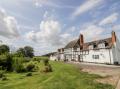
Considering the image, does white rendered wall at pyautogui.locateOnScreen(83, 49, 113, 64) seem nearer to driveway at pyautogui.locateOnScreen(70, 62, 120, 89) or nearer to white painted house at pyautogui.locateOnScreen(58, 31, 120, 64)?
white painted house at pyautogui.locateOnScreen(58, 31, 120, 64)

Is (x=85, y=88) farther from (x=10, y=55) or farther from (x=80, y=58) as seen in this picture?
(x=80, y=58)

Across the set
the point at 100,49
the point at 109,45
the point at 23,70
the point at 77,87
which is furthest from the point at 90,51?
the point at 77,87

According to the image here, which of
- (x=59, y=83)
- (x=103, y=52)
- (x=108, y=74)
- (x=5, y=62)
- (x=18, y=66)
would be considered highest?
(x=103, y=52)

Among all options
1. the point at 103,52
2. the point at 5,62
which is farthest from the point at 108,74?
the point at 5,62

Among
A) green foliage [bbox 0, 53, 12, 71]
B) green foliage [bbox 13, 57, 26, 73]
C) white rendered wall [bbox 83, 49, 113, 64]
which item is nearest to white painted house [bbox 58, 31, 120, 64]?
white rendered wall [bbox 83, 49, 113, 64]

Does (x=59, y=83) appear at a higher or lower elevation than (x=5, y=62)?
lower

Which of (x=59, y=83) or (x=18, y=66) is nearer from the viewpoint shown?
(x=59, y=83)

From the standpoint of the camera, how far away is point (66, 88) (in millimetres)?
12930

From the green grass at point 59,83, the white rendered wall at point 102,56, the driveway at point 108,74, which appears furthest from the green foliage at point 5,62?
the white rendered wall at point 102,56

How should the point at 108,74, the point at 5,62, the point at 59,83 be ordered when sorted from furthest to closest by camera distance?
the point at 5,62
the point at 108,74
the point at 59,83

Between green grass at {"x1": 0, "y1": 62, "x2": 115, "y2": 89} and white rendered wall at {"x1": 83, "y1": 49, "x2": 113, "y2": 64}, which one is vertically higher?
white rendered wall at {"x1": 83, "y1": 49, "x2": 113, "y2": 64}

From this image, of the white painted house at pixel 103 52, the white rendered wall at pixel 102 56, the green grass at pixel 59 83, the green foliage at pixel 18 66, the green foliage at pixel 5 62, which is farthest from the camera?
the white rendered wall at pixel 102 56

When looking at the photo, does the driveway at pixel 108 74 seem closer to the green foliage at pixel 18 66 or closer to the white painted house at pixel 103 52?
the green foliage at pixel 18 66

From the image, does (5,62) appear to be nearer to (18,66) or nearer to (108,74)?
(18,66)
